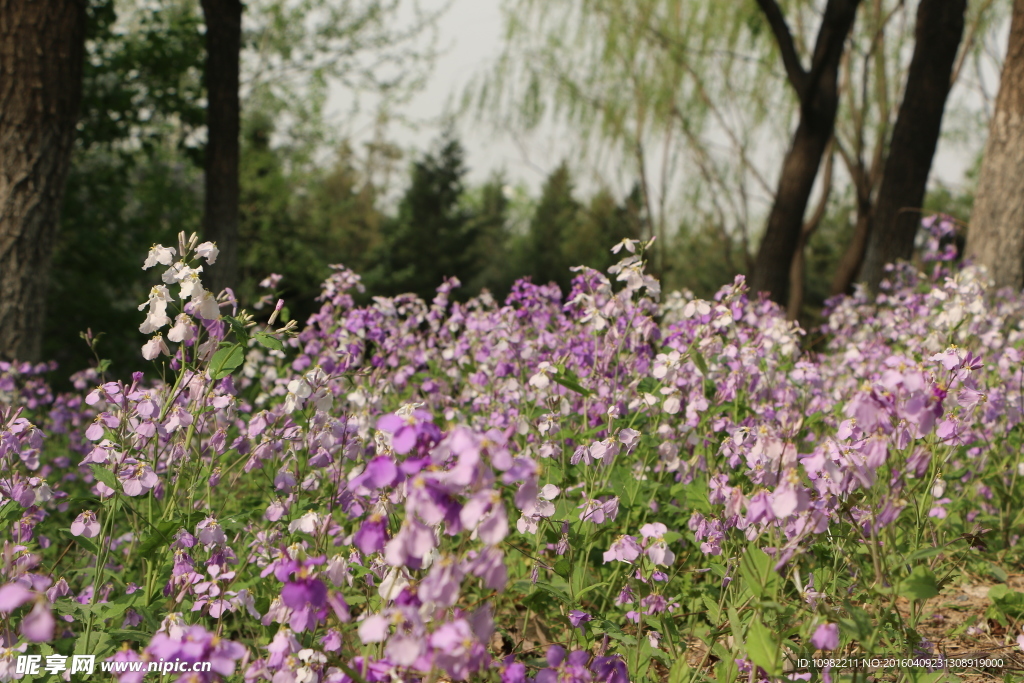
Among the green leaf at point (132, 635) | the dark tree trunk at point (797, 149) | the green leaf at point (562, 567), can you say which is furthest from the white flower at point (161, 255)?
the dark tree trunk at point (797, 149)

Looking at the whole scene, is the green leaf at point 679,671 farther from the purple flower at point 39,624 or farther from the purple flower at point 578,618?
the purple flower at point 39,624

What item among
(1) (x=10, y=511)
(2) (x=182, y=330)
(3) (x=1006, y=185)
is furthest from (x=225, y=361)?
(3) (x=1006, y=185)

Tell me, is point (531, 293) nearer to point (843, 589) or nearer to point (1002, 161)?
point (843, 589)

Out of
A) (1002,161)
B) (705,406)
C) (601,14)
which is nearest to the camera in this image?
(705,406)

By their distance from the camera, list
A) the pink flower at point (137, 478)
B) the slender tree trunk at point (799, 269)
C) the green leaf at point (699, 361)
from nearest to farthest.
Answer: the pink flower at point (137, 478)
the green leaf at point (699, 361)
the slender tree trunk at point (799, 269)

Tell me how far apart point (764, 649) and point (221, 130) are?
673cm

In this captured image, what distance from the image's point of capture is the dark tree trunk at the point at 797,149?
7574mm

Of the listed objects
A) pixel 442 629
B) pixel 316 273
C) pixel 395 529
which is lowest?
pixel 316 273

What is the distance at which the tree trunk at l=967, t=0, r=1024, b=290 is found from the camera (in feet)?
19.4

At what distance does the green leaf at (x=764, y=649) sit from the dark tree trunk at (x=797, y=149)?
649 centimetres

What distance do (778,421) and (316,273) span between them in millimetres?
18759

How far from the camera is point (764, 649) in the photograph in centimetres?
152

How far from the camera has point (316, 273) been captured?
20.5 m

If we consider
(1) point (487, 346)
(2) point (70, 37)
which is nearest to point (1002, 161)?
(1) point (487, 346)
